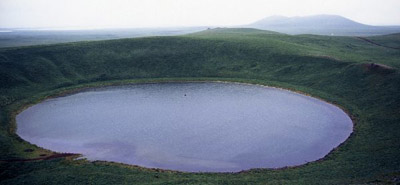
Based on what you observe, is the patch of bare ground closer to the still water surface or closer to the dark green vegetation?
the dark green vegetation

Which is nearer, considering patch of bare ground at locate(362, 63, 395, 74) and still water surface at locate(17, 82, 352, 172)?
still water surface at locate(17, 82, 352, 172)

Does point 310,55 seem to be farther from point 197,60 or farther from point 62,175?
point 62,175

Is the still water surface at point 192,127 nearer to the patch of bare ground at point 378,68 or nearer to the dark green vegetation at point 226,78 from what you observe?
the dark green vegetation at point 226,78

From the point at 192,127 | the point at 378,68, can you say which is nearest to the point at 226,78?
the point at 192,127

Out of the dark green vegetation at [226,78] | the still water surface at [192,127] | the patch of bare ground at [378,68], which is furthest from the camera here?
the patch of bare ground at [378,68]

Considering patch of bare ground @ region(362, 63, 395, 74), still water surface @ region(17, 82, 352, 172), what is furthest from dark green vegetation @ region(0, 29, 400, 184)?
still water surface @ region(17, 82, 352, 172)

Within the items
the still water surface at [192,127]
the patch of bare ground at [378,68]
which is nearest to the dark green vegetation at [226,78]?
the patch of bare ground at [378,68]
